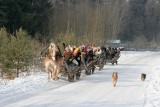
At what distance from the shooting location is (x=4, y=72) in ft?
69.2

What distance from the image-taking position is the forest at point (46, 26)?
21.0 meters

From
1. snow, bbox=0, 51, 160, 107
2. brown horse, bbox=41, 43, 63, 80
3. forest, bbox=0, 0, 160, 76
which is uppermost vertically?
forest, bbox=0, 0, 160, 76

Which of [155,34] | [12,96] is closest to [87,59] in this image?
[12,96]

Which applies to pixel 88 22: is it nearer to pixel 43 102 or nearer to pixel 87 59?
pixel 87 59

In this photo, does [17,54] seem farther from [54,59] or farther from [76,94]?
[76,94]

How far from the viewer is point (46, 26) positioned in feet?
160

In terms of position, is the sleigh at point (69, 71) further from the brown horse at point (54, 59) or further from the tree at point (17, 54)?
the tree at point (17, 54)

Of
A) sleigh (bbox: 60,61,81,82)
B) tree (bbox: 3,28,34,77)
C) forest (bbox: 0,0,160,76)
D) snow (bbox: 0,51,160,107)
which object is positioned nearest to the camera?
snow (bbox: 0,51,160,107)

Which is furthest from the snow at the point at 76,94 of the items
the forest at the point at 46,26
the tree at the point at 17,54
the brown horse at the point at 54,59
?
the forest at the point at 46,26

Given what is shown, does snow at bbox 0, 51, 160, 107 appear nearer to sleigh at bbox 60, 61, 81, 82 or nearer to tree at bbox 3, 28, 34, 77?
sleigh at bbox 60, 61, 81, 82

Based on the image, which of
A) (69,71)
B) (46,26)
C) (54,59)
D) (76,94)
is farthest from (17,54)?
(46,26)

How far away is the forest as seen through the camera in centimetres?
2105

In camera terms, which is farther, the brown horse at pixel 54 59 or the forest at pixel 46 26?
the forest at pixel 46 26

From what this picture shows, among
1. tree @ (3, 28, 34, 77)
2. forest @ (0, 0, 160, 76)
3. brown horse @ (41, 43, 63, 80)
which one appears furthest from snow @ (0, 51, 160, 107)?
forest @ (0, 0, 160, 76)
